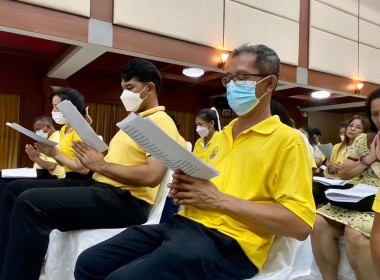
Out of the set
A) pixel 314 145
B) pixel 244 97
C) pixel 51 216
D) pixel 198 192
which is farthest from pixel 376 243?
pixel 314 145

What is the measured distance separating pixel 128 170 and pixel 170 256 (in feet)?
1.91

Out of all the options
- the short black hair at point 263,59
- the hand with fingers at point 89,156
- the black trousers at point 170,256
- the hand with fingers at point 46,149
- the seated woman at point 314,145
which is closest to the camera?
the black trousers at point 170,256

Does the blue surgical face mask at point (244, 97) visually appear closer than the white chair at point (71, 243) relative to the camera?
Yes

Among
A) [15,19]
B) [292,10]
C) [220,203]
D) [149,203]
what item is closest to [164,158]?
[220,203]

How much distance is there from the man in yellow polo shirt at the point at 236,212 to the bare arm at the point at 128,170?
32 cm

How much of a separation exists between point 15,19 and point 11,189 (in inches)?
76.3

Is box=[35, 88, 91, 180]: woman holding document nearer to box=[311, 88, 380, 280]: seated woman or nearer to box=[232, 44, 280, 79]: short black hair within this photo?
box=[232, 44, 280, 79]: short black hair

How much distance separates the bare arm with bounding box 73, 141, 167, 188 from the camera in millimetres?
1406

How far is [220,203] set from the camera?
3.12 feet

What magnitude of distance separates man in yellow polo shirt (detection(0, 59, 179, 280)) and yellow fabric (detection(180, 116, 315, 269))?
1.45 ft

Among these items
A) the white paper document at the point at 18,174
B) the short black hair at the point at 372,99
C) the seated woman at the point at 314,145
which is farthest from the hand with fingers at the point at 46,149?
the seated woman at the point at 314,145

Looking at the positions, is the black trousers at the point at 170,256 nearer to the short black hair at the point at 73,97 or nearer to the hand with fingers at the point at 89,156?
the hand with fingers at the point at 89,156

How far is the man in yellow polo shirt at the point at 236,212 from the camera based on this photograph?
3.01 feet

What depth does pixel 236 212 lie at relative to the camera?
0.94 m
